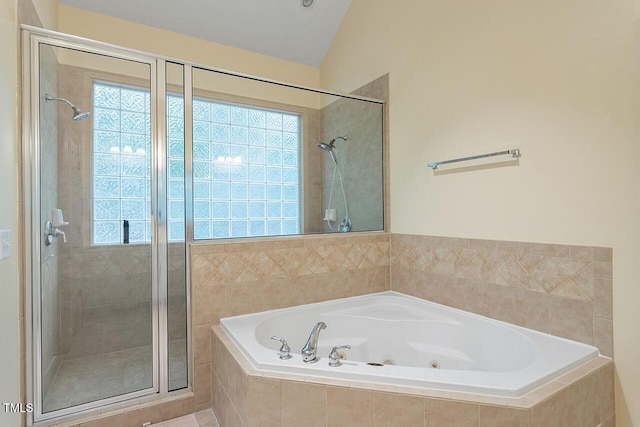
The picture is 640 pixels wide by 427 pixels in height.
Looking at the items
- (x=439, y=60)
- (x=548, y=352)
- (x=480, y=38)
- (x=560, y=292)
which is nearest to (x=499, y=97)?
(x=480, y=38)

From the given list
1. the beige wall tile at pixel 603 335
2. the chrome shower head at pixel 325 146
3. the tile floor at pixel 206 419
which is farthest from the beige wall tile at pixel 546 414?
the chrome shower head at pixel 325 146

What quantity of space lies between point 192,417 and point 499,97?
8.17ft

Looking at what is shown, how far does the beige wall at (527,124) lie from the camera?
1411 mm

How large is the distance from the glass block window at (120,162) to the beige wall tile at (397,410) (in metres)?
1.49

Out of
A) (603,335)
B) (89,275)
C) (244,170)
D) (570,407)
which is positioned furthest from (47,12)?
(603,335)

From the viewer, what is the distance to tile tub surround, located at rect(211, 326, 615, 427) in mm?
1151

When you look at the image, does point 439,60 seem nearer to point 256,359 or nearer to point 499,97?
point 499,97

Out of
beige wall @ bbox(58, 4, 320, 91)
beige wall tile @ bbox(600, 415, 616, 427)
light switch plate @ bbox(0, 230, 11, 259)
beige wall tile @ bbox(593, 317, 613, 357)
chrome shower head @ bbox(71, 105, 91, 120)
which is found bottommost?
beige wall tile @ bbox(600, 415, 616, 427)

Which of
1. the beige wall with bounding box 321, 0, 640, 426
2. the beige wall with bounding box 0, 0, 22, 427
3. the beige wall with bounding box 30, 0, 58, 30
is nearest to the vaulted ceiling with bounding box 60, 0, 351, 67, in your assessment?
the beige wall with bounding box 30, 0, 58, 30

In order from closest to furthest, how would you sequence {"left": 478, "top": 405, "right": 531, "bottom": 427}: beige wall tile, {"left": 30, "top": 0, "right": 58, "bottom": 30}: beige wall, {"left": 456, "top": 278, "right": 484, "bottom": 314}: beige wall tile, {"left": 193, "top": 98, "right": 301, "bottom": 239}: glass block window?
1. {"left": 478, "top": 405, "right": 531, "bottom": 427}: beige wall tile
2. {"left": 30, "top": 0, "right": 58, "bottom": 30}: beige wall
3. {"left": 456, "top": 278, "right": 484, "bottom": 314}: beige wall tile
4. {"left": 193, "top": 98, "right": 301, "bottom": 239}: glass block window

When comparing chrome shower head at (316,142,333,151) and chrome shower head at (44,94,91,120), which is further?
chrome shower head at (316,142,333,151)

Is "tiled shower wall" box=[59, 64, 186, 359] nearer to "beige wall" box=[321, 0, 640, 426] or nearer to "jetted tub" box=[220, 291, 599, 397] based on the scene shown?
"jetted tub" box=[220, 291, 599, 397]

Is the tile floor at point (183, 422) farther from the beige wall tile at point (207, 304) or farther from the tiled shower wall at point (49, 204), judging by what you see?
the tiled shower wall at point (49, 204)

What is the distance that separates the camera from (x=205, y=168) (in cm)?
212
